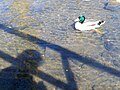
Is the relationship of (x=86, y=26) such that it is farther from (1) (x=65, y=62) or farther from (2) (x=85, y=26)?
(1) (x=65, y=62)

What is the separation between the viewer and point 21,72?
8.96 metres

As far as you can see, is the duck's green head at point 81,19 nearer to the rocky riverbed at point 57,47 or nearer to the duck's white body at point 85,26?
the duck's white body at point 85,26

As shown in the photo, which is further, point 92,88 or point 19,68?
point 19,68

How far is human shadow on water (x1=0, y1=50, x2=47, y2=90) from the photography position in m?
8.34

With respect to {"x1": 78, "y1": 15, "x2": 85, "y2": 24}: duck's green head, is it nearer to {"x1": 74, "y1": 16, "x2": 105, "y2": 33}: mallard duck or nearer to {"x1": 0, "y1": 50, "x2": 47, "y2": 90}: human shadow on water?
{"x1": 74, "y1": 16, "x2": 105, "y2": 33}: mallard duck

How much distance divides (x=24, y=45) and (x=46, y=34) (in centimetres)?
112

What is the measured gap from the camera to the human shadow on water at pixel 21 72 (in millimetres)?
8344

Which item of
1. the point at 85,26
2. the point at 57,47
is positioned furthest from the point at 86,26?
the point at 57,47

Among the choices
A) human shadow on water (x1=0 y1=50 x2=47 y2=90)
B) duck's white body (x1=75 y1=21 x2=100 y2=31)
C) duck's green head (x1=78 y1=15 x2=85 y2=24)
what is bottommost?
human shadow on water (x1=0 y1=50 x2=47 y2=90)

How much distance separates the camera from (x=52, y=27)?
11.8 m

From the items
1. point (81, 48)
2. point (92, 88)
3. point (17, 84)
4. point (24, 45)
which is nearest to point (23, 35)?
point (24, 45)

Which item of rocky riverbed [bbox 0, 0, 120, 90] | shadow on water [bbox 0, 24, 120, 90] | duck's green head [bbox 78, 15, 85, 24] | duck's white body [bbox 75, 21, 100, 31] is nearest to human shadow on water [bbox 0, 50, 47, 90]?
rocky riverbed [bbox 0, 0, 120, 90]

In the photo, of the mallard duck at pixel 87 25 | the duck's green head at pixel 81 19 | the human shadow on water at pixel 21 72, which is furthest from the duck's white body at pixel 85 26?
the human shadow on water at pixel 21 72

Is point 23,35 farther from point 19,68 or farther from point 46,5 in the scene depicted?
point 46,5
